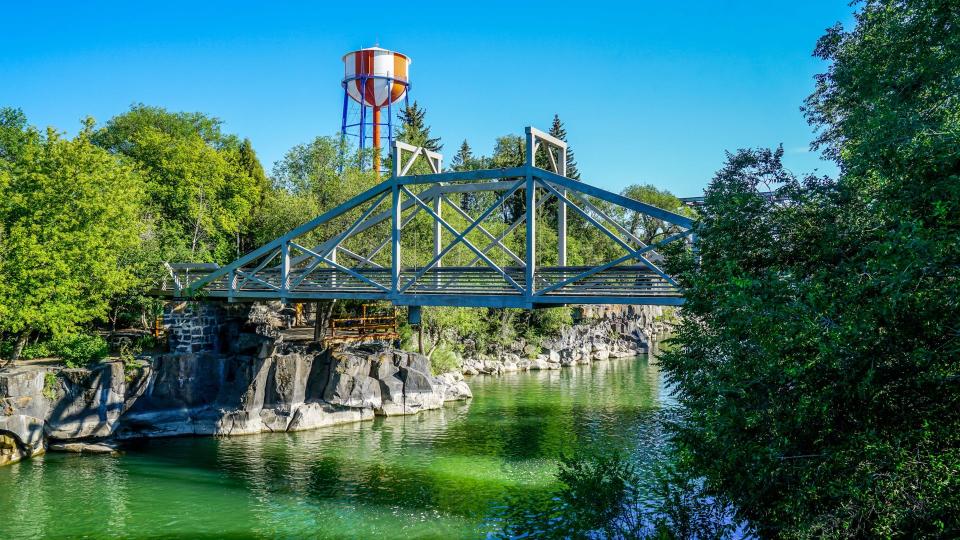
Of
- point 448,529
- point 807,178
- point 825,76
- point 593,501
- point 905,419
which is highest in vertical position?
point 825,76

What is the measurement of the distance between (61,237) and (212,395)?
6.99 m

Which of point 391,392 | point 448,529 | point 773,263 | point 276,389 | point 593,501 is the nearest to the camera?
point 773,263

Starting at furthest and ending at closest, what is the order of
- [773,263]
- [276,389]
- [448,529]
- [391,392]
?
[391,392], [276,389], [448,529], [773,263]

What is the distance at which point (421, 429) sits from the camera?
23656 millimetres

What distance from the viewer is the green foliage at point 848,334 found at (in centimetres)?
609

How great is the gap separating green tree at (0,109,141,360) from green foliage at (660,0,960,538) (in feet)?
64.4

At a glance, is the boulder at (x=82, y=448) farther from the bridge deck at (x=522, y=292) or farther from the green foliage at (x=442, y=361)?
the green foliage at (x=442, y=361)

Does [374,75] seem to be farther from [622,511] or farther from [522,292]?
[622,511]

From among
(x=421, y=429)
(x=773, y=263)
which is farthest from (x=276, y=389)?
(x=773, y=263)

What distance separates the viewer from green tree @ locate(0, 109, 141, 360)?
20.9m

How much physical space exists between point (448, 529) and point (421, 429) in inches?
367

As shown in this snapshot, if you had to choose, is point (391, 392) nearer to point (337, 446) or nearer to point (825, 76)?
point (337, 446)

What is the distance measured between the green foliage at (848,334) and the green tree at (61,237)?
64.4ft

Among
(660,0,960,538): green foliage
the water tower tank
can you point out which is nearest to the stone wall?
(660,0,960,538): green foliage
